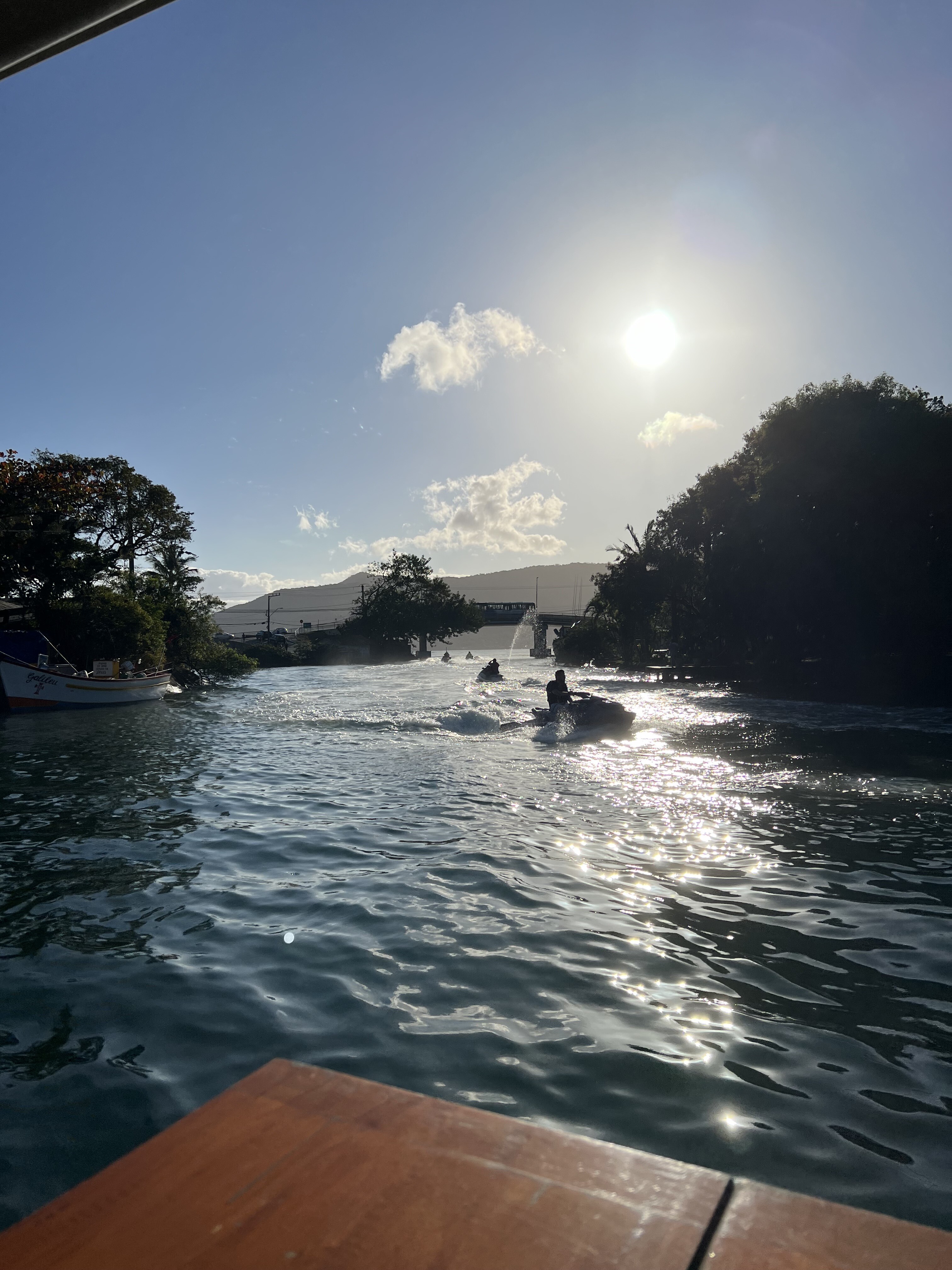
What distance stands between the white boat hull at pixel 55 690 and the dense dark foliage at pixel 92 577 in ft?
22.2

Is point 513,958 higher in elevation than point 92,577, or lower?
lower

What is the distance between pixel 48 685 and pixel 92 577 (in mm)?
11967

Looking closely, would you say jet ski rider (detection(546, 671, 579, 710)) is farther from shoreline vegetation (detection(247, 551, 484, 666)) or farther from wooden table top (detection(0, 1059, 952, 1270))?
shoreline vegetation (detection(247, 551, 484, 666))

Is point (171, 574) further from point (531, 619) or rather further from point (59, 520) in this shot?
point (531, 619)

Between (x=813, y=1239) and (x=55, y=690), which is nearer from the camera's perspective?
(x=813, y=1239)

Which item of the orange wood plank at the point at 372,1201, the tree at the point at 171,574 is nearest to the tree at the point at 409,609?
the tree at the point at 171,574

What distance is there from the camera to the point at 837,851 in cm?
853

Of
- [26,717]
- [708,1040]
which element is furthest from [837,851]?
[26,717]

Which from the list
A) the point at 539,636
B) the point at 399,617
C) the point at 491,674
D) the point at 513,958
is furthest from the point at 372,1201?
the point at 539,636

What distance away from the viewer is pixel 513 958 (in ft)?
18.0

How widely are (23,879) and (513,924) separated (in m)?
4.97

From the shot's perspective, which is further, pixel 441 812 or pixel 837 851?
pixel 441 812

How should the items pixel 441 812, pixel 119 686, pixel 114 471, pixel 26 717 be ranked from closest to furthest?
pixel 441 812 < pixel 26 717 < pixel 119 686 < pixel 114 471

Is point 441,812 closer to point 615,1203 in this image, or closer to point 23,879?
point 23,879
